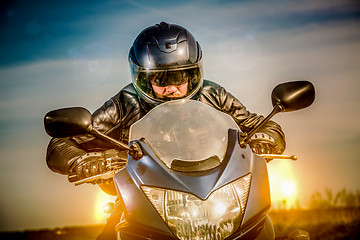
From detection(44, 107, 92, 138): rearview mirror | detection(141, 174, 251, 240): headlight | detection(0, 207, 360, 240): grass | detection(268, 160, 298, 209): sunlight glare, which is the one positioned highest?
detection(44, 107, 92, 138): rearview mirror

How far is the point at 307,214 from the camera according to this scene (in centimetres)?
760

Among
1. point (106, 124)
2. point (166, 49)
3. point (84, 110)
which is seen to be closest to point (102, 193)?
point (106, 124)

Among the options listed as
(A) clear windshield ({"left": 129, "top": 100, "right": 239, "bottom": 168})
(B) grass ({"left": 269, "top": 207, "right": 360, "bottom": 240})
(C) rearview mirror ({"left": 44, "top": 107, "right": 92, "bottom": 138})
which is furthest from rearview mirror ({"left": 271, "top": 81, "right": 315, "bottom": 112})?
(B) grass ({"left": 269, "top": 207, "right": 360, "bottom": 240})

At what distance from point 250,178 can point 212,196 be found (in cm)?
26

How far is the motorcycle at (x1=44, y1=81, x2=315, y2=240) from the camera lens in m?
2.26

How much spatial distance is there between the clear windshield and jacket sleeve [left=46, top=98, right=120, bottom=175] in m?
0.72

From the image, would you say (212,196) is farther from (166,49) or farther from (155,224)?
(166,49)

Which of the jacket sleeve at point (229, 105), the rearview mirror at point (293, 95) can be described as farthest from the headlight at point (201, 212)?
the jacket sleeve at point (229, 105)

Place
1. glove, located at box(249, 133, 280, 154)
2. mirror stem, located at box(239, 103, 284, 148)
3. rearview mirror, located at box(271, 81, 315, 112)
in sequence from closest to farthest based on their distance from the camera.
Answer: mirror stem, located at box(239, 103, 284, 148), rearview mirror, located at box(271, 81, 315, 112), glove, located at box(249, 133, 280, 154)

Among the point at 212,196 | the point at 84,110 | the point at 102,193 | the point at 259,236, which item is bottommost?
the point at 102,193

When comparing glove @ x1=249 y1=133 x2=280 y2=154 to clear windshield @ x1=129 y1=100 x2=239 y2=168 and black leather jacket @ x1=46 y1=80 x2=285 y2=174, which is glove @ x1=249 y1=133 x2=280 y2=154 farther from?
black leather jacket @ x1=46 y1=80 x2=285 y2=174

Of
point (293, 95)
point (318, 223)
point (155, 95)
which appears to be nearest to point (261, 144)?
point (293, 95)

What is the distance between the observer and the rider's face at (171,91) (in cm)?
394

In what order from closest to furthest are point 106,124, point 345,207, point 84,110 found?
1. point 84,110
2. point 106,124
3. point 345,207
